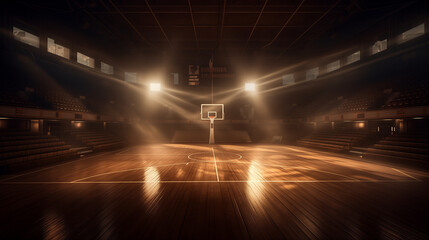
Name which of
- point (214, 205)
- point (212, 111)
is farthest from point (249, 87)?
point (214, 205)

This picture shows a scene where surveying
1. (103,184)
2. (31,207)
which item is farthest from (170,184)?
(31,207)

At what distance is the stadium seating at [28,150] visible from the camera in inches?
197

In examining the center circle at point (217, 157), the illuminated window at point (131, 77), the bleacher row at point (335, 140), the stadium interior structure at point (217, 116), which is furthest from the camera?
the illuminated window at point (131, 77)

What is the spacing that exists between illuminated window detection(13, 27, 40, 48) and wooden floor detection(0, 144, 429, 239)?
321 inches

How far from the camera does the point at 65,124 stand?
936 centimetres

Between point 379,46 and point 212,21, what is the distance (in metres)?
10.9

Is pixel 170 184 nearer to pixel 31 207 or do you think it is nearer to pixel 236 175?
pixel 236 175

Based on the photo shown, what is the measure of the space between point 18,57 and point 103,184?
32.9 ft

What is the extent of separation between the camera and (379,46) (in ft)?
33.2

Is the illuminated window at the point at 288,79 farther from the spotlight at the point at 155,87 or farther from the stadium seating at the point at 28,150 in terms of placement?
the stadium seating at the point at 28,150

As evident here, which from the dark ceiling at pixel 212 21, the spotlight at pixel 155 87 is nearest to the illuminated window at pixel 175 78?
the spotlight at pixel 155 87

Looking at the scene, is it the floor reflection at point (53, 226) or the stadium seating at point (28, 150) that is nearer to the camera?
the floor reflection at point (53, 226)

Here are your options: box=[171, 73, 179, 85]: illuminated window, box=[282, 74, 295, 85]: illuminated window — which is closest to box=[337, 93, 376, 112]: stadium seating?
box=[282, 74, 295, 85]: illuminated window

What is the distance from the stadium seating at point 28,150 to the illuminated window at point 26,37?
5.16m
